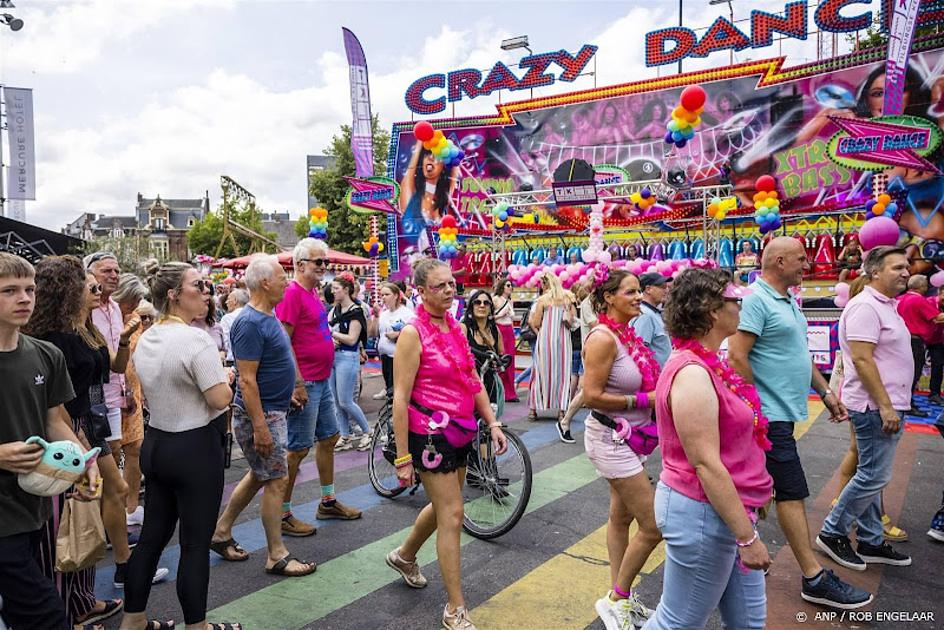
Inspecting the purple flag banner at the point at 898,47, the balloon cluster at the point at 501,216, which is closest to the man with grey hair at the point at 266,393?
the balloon cluster at the point at 501,216

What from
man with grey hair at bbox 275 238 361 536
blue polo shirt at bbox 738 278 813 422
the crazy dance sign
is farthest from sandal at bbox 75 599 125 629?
the crazy dance sign

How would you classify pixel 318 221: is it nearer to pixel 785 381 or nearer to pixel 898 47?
pixel 898 47

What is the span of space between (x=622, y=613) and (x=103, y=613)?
2720 mm

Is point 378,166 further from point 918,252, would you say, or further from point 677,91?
point 918,252

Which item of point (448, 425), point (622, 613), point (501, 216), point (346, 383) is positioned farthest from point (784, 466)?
point (501, 216)

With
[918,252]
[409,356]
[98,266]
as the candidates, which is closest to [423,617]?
[409,356]

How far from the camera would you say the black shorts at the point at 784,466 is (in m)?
3.33

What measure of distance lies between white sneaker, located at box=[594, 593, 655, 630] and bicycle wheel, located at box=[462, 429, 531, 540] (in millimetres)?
1215

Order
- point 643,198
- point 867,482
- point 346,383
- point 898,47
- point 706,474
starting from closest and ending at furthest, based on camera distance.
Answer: point 706,474 → point 867,482 → point 346,383 → point 898,47 → point 643,198

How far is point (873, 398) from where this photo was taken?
3.80m

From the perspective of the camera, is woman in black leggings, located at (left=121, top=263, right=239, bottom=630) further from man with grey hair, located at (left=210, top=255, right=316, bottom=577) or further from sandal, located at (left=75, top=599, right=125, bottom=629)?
man with grey hair, located at (left=210, top=255, right=316, bottom=577)

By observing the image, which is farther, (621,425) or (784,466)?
(784,466)

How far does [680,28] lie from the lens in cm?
1947

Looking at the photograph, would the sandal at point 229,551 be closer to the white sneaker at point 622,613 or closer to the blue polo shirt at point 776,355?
the white sneaker at point 622,613
